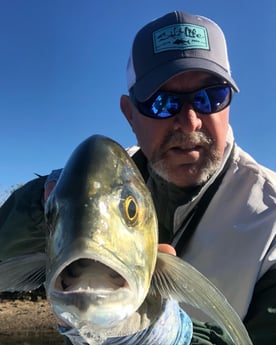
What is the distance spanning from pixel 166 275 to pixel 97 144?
585 millimetres

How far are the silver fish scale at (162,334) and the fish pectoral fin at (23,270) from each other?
243mm

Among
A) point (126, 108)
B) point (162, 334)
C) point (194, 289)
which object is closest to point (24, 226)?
point (126, 108)

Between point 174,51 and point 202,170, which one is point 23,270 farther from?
point 174,51

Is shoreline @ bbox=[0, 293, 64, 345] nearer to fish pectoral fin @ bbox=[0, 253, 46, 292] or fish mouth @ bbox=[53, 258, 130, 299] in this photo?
fish pectoral fin @ bbox=[0, 253, 46, 292]

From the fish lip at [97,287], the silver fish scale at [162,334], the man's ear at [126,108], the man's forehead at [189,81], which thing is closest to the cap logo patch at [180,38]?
the man's forehead at [189,81]

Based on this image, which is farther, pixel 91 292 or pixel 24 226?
pixel 24 226

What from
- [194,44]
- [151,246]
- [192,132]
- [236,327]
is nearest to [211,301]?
[236,327]

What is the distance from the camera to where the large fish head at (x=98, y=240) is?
5.55 ft

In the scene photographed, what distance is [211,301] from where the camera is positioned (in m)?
2.14

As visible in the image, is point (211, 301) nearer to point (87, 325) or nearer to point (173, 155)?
point (87, 325)

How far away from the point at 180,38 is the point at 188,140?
2.38 ft

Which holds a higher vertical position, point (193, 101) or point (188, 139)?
point (193, 101)

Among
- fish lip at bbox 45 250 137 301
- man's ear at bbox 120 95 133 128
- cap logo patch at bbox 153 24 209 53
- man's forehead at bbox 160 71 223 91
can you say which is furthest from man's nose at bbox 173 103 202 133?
fish lip at bbox 45 250 137 301

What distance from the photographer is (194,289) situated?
7.02ft
